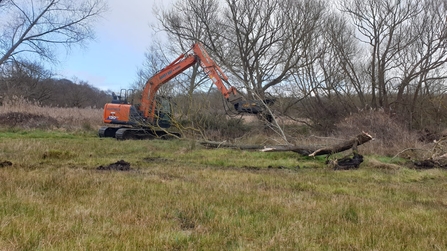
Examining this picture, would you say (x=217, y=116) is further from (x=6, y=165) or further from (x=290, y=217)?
(x=290, y=217)

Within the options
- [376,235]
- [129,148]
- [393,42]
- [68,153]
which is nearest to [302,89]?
[393,42]

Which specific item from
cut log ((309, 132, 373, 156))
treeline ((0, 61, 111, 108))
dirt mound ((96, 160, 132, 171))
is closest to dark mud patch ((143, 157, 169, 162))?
dirt mound ((96, 160, 132, 171))

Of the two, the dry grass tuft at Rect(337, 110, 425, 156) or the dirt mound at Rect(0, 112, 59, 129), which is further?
the dirt mound at Rect(0, 112, 59, 129)

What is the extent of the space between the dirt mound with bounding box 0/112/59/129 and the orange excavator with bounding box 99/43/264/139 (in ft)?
18.1

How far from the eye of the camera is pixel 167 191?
6.14 meters

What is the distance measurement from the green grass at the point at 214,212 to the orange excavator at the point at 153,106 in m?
8.85

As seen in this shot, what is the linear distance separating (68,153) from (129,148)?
3121 mm

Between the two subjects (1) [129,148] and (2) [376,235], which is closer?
(2) [376,235]

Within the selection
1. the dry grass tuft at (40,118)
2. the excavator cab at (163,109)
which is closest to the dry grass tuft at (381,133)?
the excavator cab at (163,109)

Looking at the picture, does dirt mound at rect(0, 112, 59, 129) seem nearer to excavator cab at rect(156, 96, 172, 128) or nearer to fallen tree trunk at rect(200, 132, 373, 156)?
excavator cab at rect(156, 96, 172, 128)

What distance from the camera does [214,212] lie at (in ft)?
15.9

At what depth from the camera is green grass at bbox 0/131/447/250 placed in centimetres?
367

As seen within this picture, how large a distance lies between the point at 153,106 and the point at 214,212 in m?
14.7

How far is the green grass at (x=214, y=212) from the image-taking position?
3672mm
